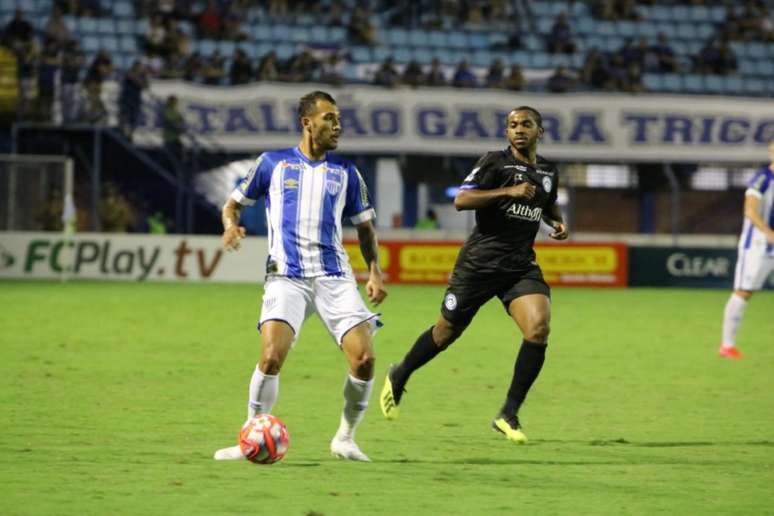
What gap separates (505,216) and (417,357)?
1149 mm

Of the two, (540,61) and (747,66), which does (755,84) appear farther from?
(540,61)

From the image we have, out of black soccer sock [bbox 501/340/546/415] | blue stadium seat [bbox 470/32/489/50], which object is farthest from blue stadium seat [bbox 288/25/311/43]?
black soccer sock [bbox 501/340/546/415]

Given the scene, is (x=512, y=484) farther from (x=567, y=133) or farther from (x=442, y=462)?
(x=567, y=133)

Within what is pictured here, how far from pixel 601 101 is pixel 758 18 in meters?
6.83

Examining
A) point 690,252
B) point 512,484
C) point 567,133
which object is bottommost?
point 690,252

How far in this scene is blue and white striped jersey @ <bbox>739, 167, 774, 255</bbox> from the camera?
562 inches

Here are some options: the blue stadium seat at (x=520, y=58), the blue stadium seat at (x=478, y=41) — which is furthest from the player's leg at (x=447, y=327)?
the blue stadium seat at (x=478, y=41)

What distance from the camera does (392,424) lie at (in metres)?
9.83

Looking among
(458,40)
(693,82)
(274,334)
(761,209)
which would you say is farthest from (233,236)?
(693,82)

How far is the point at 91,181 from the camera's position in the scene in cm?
2844

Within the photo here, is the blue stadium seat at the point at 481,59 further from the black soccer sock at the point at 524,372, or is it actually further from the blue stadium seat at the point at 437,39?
the black soccer sock at the point at 524,372

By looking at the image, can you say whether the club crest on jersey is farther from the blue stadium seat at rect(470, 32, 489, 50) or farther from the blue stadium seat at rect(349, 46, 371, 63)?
the blue stadium seat at rect(470, 32, 489, 50)

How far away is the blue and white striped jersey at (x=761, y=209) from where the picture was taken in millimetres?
14273

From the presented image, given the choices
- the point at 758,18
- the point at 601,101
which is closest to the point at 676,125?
Answer: the point at 601,101
